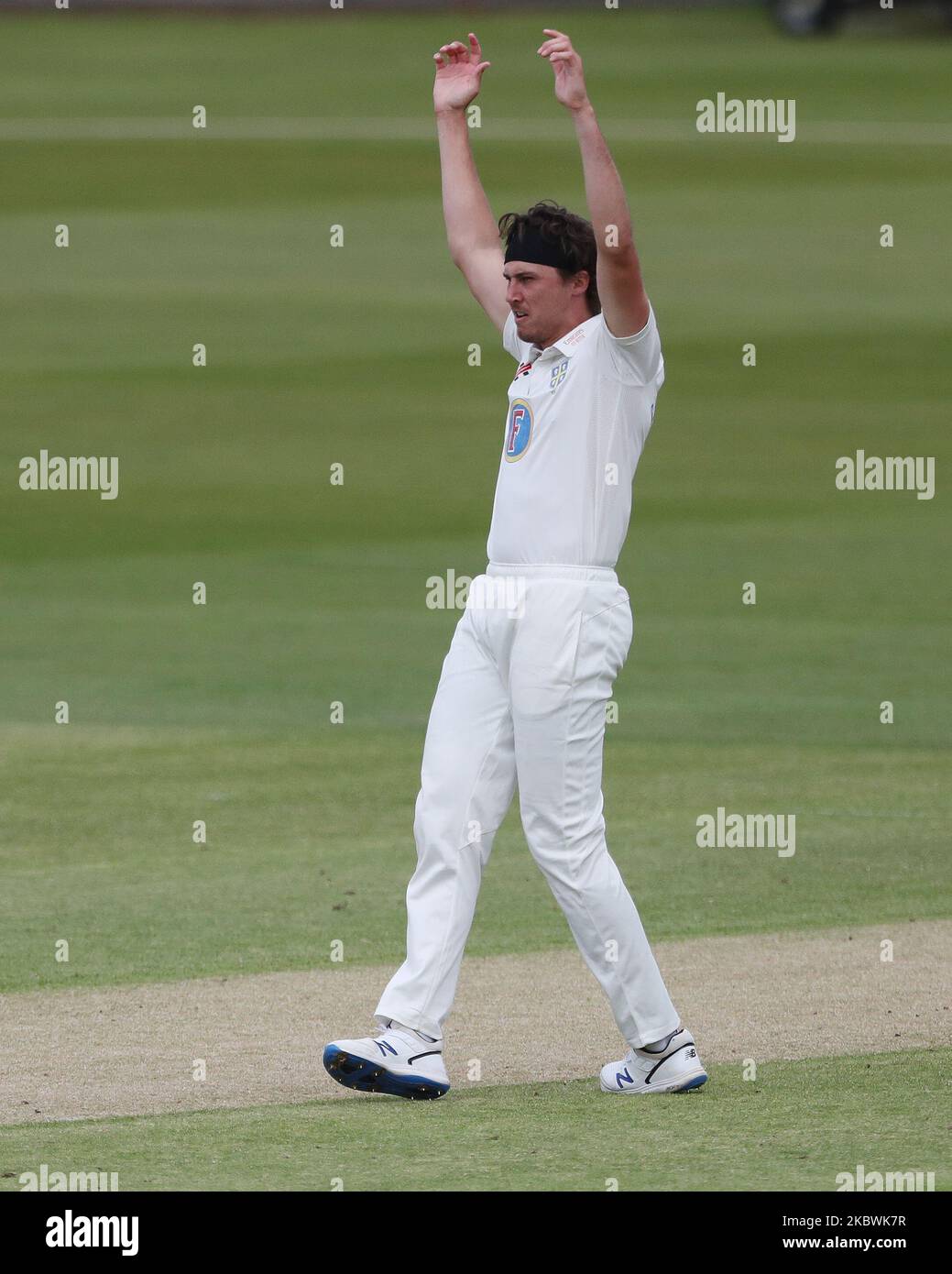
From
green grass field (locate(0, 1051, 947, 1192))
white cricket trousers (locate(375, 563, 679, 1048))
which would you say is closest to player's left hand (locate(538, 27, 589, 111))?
white cricket trousers (locate(375, 563, 679, 1048))

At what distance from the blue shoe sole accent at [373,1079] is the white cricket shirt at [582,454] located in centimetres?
143

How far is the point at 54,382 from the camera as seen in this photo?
28.4m

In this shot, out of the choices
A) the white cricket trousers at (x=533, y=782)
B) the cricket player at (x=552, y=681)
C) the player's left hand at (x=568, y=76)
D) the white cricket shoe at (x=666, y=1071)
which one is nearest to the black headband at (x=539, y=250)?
the cricket player at (x=552, y=681)

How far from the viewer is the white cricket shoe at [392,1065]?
673 cm

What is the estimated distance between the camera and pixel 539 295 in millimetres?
6988

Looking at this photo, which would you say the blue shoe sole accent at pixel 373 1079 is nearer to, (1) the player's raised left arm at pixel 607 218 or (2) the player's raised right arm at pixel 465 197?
(1) the player's raised left arm at pixel 607 218

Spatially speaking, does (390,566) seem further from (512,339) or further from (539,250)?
(539,250)

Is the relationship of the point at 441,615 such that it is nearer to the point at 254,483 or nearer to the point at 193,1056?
the point at 254,483

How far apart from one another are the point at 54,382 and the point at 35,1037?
71.0ft

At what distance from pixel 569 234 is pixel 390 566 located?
40.1 ft

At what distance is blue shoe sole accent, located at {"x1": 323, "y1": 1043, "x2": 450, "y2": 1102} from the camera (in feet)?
22.0

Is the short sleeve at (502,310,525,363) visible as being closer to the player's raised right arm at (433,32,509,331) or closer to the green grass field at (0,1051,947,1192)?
the player's raised right arm at (433,32,509,331)

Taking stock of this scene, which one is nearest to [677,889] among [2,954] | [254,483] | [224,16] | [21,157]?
[2,954]

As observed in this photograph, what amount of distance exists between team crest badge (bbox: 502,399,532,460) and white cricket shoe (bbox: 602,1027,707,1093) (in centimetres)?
168
